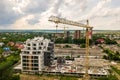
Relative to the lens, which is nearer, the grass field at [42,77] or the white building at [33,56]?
the grass field at [42,77]

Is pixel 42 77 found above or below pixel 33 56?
below

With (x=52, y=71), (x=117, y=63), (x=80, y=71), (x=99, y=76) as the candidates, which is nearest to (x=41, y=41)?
(x=52, y=71)

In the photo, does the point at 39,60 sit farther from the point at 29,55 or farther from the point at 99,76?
the point at 99,76

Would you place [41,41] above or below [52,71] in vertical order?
above

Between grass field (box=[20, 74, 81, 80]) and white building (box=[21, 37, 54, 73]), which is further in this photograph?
white building (box=[21, 37, 54, 73])

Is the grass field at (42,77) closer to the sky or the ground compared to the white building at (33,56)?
closer to the ground

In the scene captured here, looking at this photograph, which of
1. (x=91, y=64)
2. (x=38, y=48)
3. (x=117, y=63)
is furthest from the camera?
(x=117, y=63)

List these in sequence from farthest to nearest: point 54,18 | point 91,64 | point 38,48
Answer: point 91,64
point 38,48
point 54,18

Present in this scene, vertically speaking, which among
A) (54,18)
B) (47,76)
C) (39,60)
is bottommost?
(47,76)

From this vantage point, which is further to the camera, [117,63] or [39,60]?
[117,63]

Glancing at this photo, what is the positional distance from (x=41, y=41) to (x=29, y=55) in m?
3.35

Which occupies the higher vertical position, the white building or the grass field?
the white building

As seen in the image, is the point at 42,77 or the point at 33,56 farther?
the point at 33,56

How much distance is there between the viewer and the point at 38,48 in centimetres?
3594
